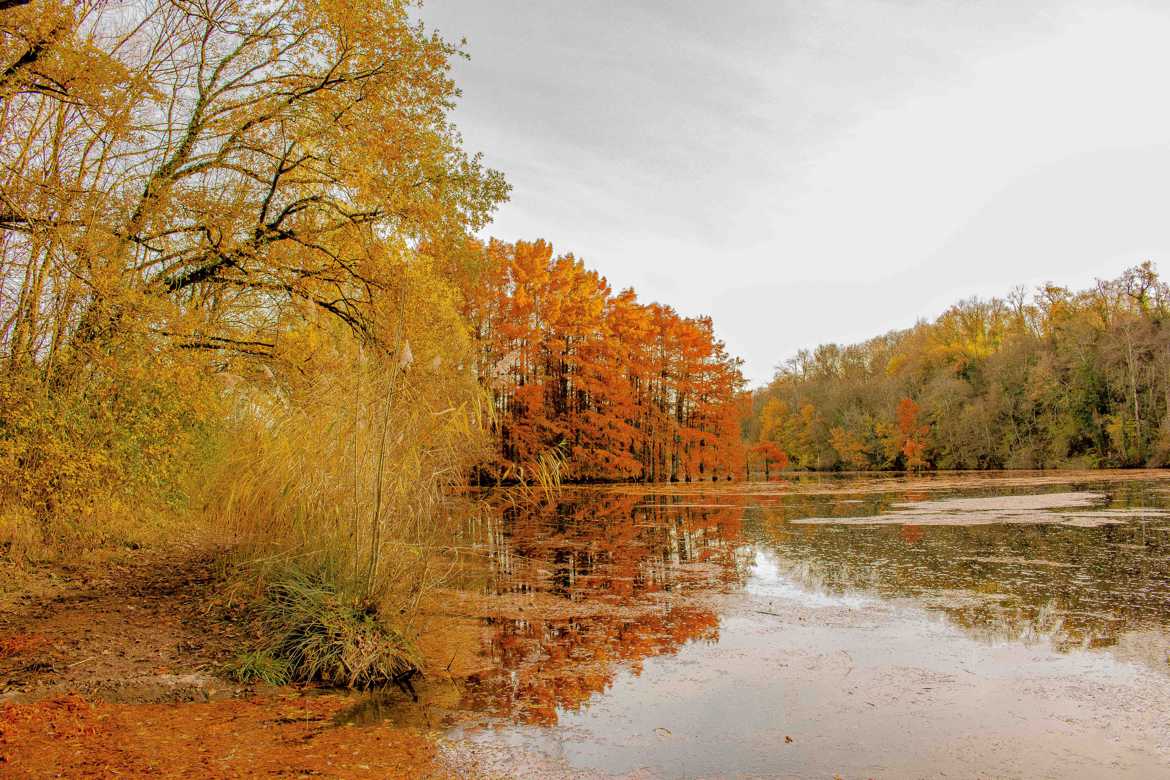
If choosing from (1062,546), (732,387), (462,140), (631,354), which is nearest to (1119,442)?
(732,387)

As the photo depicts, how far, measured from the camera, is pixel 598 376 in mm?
31016

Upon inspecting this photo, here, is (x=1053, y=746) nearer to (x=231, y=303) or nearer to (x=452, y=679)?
(x=452, y=679)

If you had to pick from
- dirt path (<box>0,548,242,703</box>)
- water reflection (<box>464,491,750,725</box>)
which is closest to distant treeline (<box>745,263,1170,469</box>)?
water reflection (<box>464,491,750,725</box>)

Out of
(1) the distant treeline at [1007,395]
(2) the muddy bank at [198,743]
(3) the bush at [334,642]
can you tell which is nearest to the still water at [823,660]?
(2) the muddy bank at [198,743]

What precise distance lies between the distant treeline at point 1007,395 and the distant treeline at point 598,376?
8.81 m

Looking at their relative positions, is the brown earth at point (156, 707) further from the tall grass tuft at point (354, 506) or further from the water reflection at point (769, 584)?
the water reflection at point (769, 584)

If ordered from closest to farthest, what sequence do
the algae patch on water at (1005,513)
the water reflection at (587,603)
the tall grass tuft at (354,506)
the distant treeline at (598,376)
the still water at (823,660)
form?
1. the still water at (823,660)
2. the water reflection at (587,603)
3. the tall grass tuft at (354,506)
4. the algae patch on water at (1005,513)
5. the distant treeline at (598,376)

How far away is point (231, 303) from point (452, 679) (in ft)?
24.7

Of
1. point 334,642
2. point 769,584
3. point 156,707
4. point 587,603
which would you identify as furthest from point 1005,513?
point 156,707

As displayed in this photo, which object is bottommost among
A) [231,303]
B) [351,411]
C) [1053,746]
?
[1053,746]

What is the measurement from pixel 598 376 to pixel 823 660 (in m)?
26.1

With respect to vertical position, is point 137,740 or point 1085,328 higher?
point 1085,328

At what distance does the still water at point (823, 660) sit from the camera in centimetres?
356

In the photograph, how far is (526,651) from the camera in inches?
214
